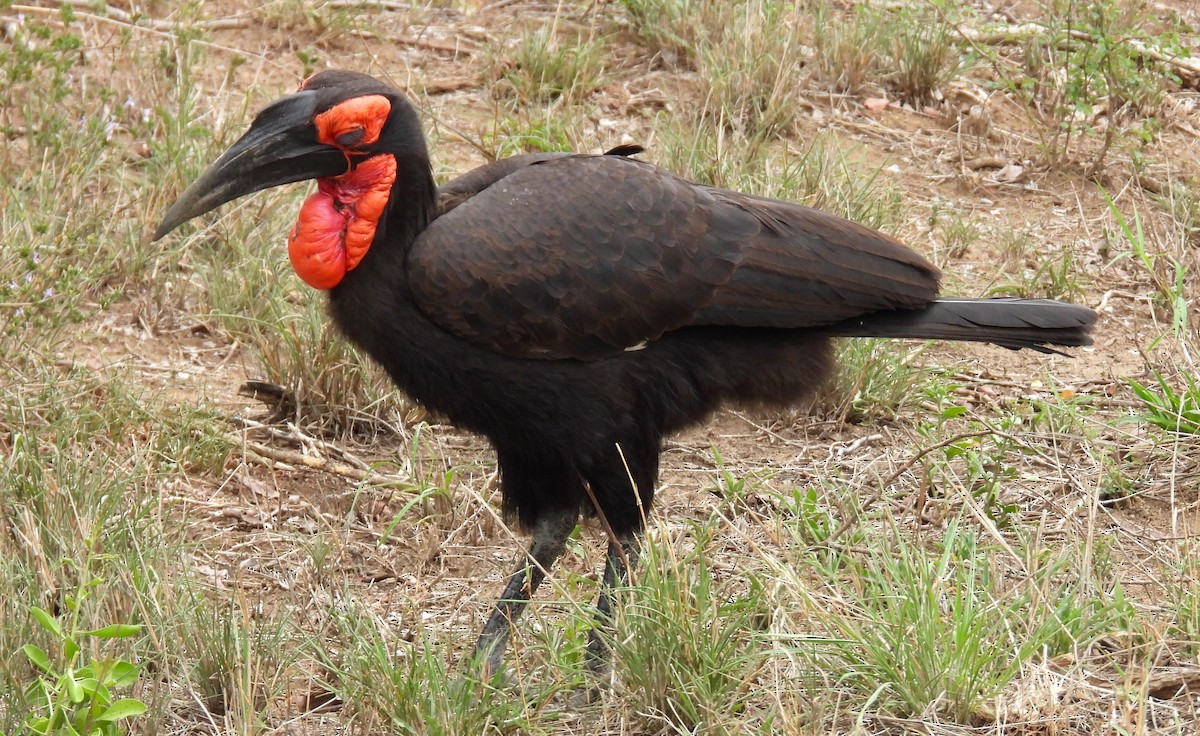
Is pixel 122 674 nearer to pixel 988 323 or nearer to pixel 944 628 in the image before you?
pixel 944 628

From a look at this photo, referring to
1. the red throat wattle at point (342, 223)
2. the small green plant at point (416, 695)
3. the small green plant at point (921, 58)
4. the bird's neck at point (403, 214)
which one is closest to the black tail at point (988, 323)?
the bird's neck at point (403, 214)

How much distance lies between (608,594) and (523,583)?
33 cm

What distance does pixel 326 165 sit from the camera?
3174mm

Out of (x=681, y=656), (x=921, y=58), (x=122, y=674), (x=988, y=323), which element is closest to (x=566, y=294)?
(x=681, y=656)

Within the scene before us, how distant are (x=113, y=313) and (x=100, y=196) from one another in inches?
18.8

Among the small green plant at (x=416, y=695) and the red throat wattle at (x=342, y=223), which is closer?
the small green plant at (x=416, y=695)

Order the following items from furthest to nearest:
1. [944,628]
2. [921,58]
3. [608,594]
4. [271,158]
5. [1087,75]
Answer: [921,58] → [1087,75] → [271,158] → [608,594] → [944,628]

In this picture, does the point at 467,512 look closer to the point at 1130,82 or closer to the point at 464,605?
the point at 464,605

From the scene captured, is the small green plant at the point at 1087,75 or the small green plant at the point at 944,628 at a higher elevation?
the small green plant at the point at 1087,75

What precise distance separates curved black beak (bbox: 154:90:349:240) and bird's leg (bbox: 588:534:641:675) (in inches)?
42.6

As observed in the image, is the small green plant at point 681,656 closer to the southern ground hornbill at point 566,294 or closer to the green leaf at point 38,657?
the southern ground hornbill at point 566,294

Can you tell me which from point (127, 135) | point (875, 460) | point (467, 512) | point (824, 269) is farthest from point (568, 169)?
point (127, 135)

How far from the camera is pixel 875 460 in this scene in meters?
4.08

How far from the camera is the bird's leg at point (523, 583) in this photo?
3.17m
